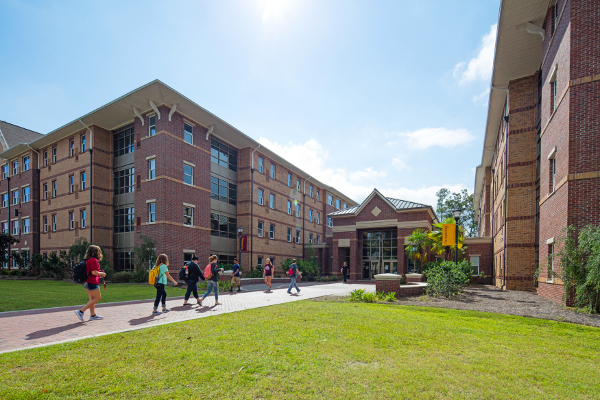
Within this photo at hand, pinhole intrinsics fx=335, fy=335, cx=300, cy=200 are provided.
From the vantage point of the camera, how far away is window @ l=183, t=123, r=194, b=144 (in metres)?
25.5

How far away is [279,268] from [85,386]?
31117 millimetres

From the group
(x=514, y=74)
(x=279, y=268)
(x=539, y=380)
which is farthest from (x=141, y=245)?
(x=514, y=74)

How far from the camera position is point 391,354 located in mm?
5145

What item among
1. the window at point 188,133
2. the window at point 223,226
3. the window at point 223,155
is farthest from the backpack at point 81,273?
the window at point 223,155

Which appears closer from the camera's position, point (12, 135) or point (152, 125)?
point (152, 125)

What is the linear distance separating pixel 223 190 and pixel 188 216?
5.47 meters

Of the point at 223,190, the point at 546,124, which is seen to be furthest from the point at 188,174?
the point at 546,124

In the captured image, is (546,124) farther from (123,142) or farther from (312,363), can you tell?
(123,142)

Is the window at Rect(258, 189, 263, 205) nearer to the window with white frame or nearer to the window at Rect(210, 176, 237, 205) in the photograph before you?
the window at Rect(210, 176, 237, 205)

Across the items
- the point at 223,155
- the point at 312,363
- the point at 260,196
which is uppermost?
the point at 223,155

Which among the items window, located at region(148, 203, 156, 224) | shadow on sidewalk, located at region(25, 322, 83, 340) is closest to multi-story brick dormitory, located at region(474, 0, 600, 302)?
shadow on sidewalk, located at region(25, 322, 83, 340)

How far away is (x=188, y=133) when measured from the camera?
25828 mm

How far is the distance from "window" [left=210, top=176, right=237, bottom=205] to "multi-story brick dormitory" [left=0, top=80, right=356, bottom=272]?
91 mm

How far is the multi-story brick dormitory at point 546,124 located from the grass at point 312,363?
658cm
